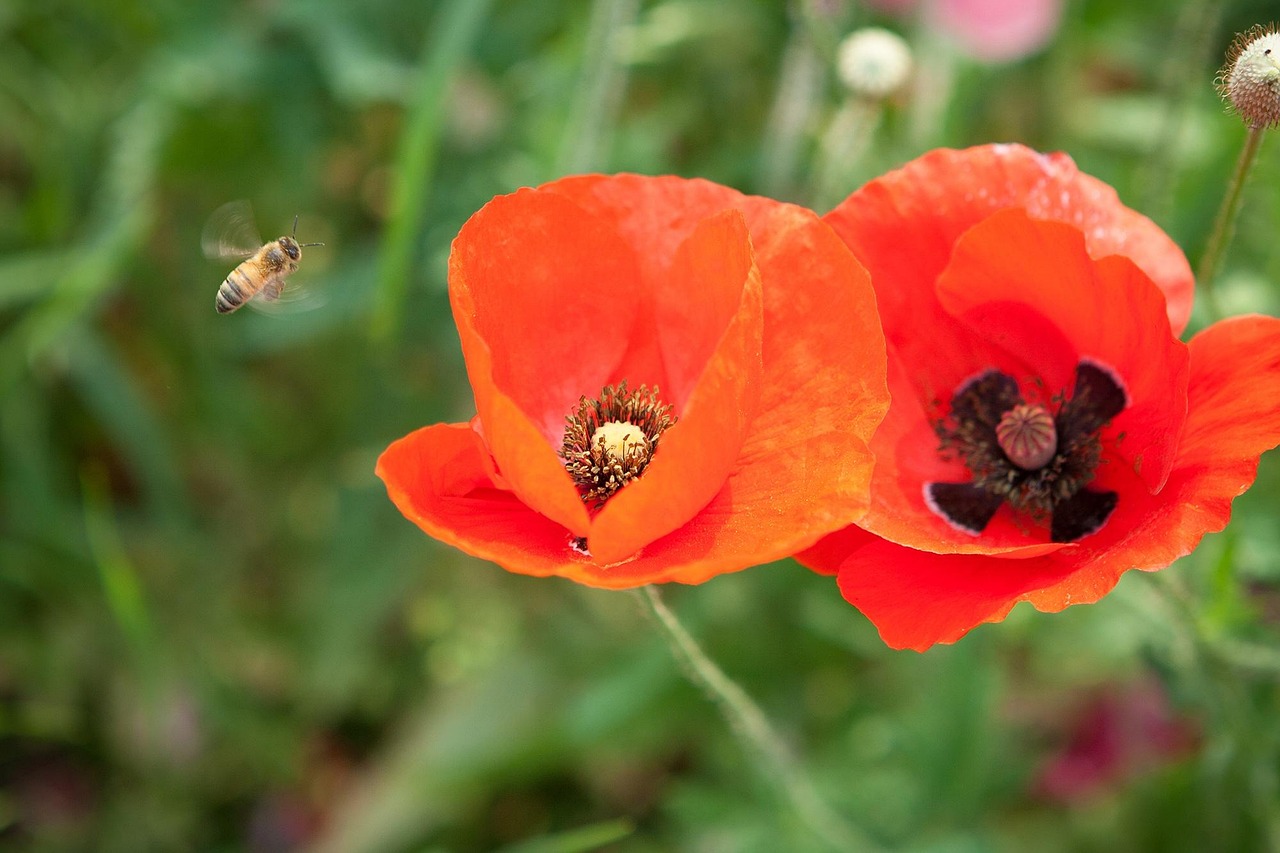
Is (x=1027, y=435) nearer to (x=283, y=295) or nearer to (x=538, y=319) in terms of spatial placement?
(x=538, y=319)

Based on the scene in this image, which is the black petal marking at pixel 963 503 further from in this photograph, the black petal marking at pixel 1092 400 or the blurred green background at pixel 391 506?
the blurred green background at pixel 391 506

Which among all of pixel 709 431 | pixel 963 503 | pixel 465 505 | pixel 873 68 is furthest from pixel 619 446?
pixel 873 68

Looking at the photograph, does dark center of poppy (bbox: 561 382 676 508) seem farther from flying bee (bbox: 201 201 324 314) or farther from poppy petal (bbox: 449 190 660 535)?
flying bee (bbox: 201 201 324 314)

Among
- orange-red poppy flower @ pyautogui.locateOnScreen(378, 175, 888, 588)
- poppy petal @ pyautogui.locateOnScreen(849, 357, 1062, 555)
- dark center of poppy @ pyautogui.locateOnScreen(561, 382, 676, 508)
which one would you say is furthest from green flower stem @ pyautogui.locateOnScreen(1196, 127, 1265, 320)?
dark center of poppy @ pyautogui.locateOnScreen(561, 382, 676, 508)

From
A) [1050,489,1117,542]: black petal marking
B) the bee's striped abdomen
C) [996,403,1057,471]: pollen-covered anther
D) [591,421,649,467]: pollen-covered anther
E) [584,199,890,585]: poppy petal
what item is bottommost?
[1050,489,1117,542]: black petal marking

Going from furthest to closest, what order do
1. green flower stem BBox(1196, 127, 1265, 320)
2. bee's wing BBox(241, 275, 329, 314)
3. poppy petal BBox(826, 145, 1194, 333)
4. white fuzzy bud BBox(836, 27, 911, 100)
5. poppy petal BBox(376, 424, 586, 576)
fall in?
white fuzzy bud BBox(836, 27, 911, 100), bee's wing BBox(241, 275, 329, 314), poppy petal BBox(826, 145, 1194, 333), green flower stem BBox(1196, 127, 1265, 320), poppy petal BBox(376, 424, 586, 576)

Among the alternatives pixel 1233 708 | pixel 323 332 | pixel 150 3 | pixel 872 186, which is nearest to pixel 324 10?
pixel 150 3

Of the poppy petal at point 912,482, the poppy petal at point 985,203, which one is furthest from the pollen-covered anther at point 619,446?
the poppy petal at point 985,203
